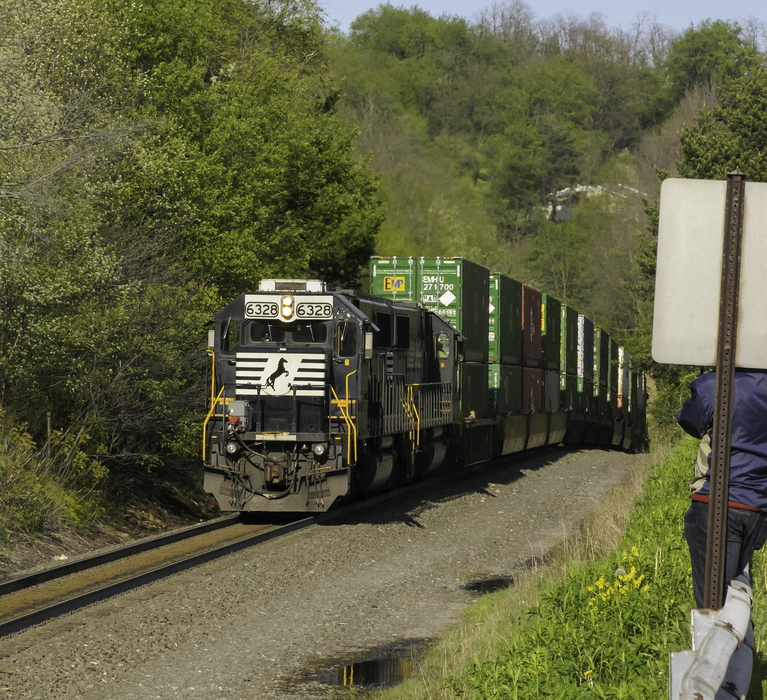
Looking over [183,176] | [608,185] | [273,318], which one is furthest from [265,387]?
[608,185]

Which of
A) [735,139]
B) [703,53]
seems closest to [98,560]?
[735,139]

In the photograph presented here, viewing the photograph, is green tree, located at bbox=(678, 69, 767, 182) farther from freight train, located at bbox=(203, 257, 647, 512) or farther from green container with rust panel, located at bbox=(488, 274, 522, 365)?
freight train, located at bbox=(203, 257, 647, 512)

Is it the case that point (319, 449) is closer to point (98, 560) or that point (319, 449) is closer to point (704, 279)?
point (98, 560)

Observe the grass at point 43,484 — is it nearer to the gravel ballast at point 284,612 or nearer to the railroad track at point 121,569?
the railroad track at point 121,569

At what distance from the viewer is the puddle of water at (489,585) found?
10695 millimetres

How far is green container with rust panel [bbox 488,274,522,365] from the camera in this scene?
74.0 feet

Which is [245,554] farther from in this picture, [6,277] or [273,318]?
[6,277]

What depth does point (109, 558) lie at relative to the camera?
1157 cm

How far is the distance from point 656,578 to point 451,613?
277 centimetres

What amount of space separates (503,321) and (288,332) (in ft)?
30.2

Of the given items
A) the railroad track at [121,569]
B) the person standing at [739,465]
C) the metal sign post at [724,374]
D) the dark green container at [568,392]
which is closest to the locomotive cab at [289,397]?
the railroad track at [121,569]

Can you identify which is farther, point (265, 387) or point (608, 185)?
point (608, 185)

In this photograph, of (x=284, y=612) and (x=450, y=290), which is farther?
(x=450, y=290)

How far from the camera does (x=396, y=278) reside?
67.2 feet
